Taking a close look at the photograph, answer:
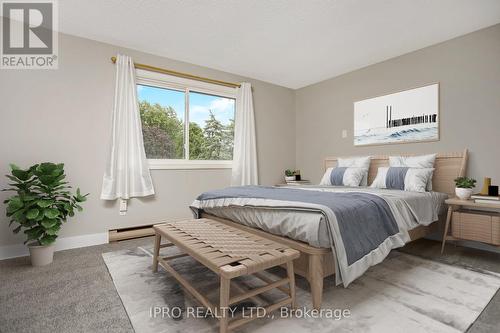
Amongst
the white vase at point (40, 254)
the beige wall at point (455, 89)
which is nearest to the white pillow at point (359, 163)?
the beige wall at point (455, 89)

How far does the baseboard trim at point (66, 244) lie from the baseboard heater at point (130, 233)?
0.08 metres

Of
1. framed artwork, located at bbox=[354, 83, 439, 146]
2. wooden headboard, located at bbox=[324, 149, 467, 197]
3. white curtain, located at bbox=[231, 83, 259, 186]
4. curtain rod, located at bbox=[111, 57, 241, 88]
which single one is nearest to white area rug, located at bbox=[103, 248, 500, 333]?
wooden headboard, located at bbox=[324, 149, 467, 197]

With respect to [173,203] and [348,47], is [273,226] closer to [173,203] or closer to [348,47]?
[173,203]

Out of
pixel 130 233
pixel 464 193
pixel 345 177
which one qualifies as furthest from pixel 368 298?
pixel 130 233

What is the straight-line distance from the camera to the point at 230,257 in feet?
4.95

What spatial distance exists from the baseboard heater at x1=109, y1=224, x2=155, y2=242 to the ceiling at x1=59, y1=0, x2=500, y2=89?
7.92 feet

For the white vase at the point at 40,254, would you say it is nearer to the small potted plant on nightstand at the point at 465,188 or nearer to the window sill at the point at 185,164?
the window sill at the point at 185,164

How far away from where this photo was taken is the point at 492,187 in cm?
257

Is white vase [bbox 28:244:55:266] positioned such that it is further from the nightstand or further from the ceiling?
the nightstand

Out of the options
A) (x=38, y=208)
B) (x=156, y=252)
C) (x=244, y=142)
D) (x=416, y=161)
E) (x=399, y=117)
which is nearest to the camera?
(x=156, y=252)

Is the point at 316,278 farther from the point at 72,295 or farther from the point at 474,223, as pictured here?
the point at 474,223

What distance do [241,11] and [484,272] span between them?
3.33 meters

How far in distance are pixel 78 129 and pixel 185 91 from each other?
5.13ft

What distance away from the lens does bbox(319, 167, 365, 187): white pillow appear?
11.7 ft
